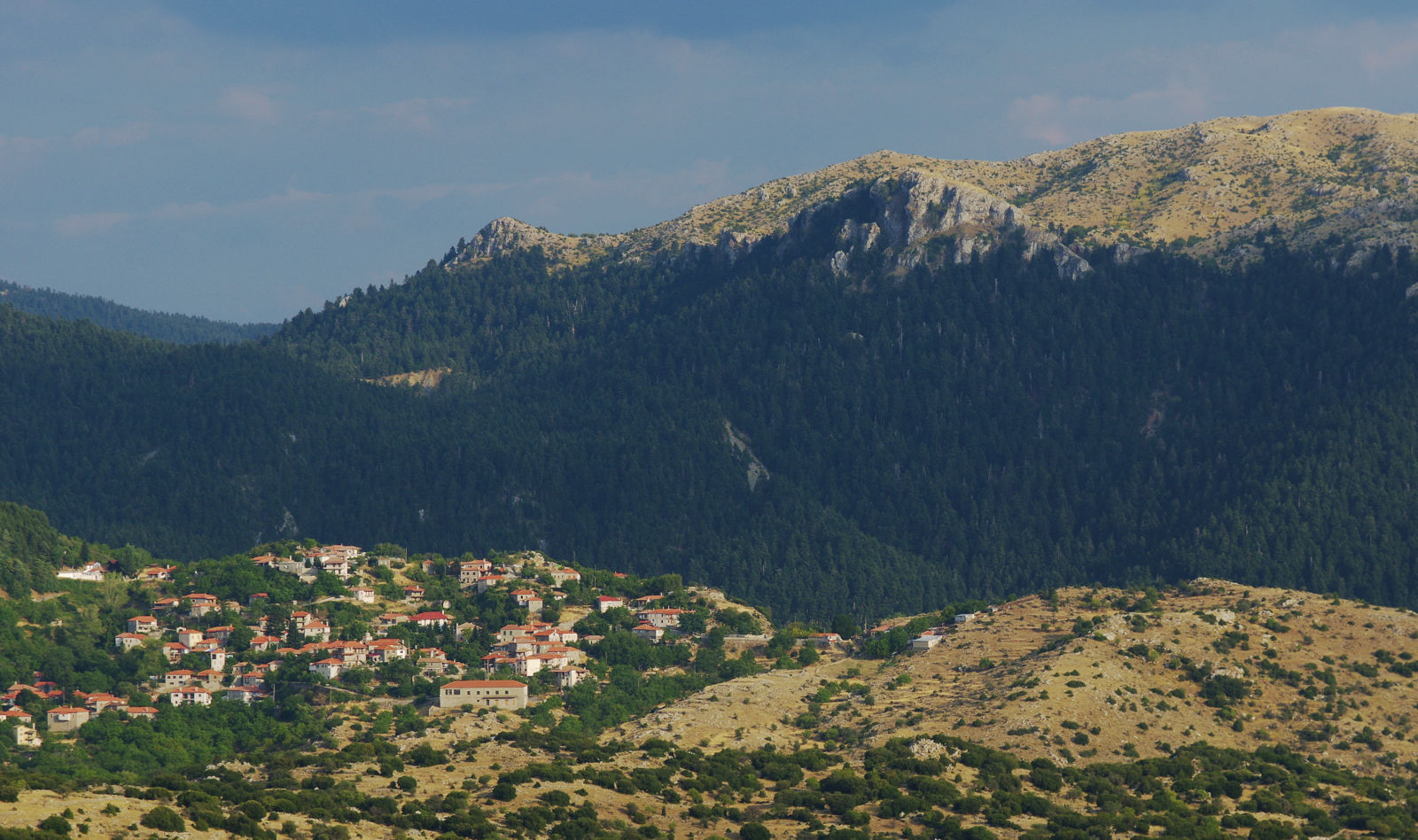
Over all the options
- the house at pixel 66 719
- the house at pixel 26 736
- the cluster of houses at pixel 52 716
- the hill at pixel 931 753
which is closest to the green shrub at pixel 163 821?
the hill at pixel 931 753

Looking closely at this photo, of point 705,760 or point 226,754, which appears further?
point 226,754

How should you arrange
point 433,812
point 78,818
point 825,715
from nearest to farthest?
point 78,818 < point 433,812 < point 825,715

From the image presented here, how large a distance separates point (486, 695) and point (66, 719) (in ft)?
143

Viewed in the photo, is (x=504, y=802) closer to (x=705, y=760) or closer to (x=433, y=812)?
(x=433, y=812)

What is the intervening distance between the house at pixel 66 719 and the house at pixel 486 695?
123 feet

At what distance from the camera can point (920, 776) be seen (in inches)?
5581

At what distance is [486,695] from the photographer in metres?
198

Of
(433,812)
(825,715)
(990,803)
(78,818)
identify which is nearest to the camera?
(78,818)

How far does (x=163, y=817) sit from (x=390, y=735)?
71.7 metres

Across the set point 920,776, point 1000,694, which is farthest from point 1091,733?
point 920,776

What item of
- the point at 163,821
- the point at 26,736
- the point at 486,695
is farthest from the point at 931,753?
the point at 26,736

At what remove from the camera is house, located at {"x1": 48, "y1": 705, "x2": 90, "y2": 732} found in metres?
193

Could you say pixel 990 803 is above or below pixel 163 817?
below

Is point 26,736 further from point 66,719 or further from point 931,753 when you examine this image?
point 931,753
